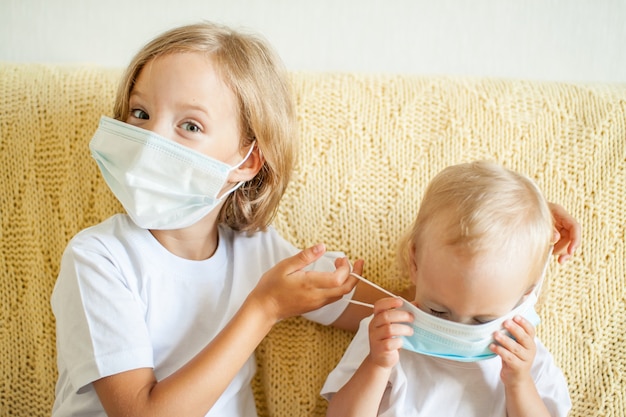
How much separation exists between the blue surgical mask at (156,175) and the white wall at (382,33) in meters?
0.59

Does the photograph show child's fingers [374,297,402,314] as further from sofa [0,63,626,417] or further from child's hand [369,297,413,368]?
sofa [0,63,626,417]

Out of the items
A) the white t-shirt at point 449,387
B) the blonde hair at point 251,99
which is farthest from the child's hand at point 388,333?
the blonde hair at point 251,99

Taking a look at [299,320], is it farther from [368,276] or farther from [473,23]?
[473,23]

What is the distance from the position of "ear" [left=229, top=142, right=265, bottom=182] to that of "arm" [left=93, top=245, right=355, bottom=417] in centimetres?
22

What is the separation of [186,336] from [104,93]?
0.65 m

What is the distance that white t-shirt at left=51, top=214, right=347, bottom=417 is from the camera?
103cm

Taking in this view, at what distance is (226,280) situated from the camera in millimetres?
1291

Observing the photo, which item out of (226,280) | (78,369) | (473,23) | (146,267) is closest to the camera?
(78,369)

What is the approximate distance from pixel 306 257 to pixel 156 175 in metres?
0.34

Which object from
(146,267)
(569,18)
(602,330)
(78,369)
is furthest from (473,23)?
(78,369)

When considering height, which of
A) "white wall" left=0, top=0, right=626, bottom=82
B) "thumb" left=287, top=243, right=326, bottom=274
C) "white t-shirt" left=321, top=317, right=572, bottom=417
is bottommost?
"white t-shirt" left=321, top=317, right=572, bottom=417

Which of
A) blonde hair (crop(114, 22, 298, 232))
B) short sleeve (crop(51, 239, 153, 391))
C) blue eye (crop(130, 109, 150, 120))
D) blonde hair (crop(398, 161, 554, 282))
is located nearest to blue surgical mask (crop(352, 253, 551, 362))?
blonde hair (crop(398, 161, 554, 282))

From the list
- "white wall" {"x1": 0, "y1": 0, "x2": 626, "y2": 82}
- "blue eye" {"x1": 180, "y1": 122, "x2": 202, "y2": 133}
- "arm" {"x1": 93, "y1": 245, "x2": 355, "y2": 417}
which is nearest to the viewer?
"arm" {"x1": 93, "y1": 245, "x2": 355, "y2": 417}

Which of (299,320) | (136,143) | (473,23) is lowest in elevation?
(299,320)
